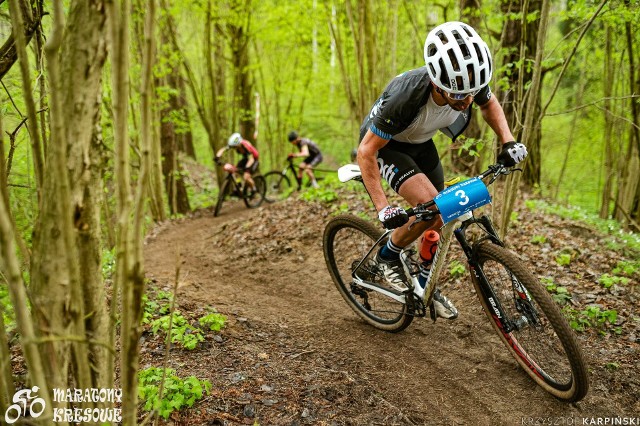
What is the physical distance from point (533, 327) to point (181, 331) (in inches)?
114

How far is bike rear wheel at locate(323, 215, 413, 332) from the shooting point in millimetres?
4215

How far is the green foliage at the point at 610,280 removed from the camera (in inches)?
181

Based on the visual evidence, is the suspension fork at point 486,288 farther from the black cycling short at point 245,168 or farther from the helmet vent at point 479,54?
the black cycling short at point 245,168

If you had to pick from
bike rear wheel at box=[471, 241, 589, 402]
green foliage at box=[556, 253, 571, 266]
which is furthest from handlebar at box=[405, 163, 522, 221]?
green foliage at box=[556, 253, 571, 266]

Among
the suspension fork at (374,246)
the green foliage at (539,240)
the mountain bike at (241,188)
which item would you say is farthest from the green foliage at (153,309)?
the mountain bike at (241,188)

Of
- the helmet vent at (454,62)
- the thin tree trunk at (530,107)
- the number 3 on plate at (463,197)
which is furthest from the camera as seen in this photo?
the thin tree trunk at (530,107)

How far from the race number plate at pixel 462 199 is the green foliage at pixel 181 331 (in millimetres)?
2329

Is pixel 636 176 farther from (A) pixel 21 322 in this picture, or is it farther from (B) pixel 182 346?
(A) pixel 21 322

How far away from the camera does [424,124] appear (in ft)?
12.0

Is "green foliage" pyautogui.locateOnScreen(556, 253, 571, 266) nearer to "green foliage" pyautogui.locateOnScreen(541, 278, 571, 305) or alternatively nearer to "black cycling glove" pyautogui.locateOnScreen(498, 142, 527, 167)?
"green foliage" pyautogui.locateOnScreen(541, 278, 571, 305)

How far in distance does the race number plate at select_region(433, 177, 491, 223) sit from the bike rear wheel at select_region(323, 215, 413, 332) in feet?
3.54

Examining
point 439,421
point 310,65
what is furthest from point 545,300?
point 310,65

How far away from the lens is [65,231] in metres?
1.62

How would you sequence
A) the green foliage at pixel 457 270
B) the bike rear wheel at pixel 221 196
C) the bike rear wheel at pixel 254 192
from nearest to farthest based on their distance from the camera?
the green foliage at pixel 457 270 < the bike rear wheel at pixel 221 196 < the bike rear wheel at pixel 254 192
